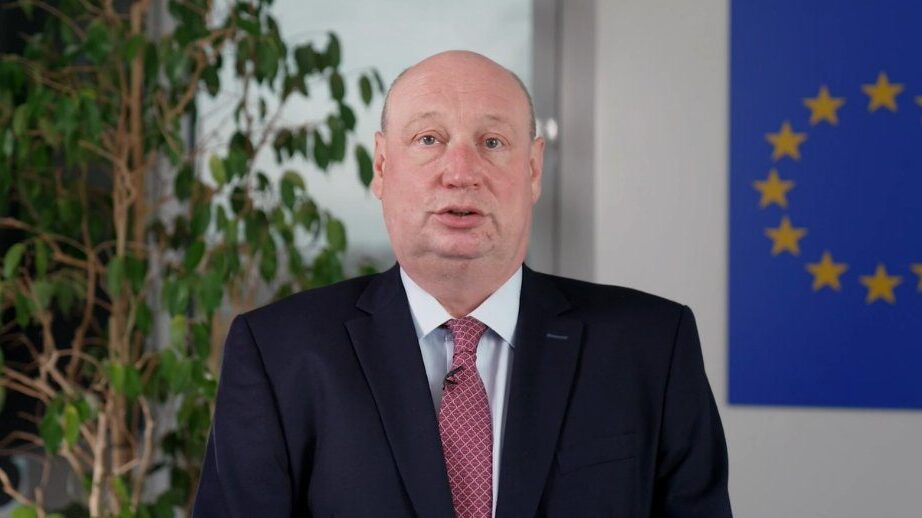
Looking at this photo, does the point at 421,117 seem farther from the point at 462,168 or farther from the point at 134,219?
the point at 134,219

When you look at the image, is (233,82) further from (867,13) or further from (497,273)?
(497,273)

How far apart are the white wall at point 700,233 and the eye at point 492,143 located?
5.86 ft

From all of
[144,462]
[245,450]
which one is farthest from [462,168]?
[144,462]

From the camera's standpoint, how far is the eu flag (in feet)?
9.54

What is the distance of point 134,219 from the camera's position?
278cm

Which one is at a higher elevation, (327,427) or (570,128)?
(570,128)

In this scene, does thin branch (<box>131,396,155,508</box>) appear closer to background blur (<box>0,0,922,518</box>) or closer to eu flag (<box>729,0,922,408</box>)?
background blur (<box>0,0,922,518</box>)

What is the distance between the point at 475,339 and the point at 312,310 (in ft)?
0.64

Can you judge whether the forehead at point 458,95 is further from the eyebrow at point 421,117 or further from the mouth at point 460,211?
the mouth at point 460,211

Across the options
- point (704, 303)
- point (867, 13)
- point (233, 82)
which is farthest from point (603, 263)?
point (233, 82)

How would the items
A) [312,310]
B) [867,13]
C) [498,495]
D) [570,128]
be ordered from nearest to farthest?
[498,495]
[312,310]
[867,13]
[570,128]

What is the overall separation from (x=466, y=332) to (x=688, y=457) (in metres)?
0.28

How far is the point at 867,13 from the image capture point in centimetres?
292

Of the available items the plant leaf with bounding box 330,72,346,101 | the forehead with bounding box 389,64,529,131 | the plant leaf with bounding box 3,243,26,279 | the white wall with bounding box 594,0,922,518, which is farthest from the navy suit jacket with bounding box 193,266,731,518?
the white wall with bounding box 594,0,922,518
